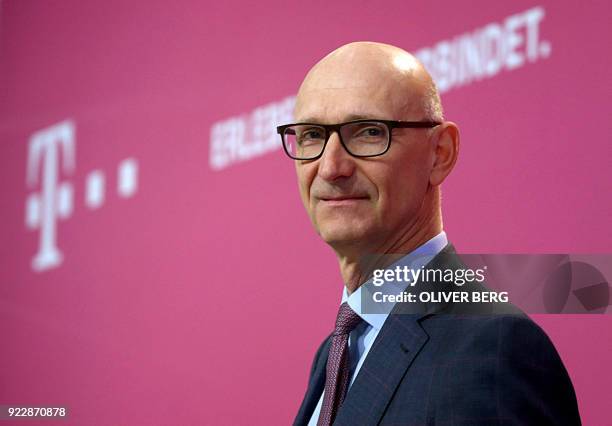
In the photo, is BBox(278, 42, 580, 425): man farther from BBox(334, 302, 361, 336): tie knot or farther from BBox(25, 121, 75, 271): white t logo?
BBox(25, 121, 75, 271): white t logo

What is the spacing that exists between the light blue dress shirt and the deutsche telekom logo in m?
2.06

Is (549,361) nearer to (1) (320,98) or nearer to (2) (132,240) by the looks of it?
(1) (320,98)

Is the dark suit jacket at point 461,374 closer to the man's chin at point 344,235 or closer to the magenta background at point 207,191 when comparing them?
the man's chin at point 344,235

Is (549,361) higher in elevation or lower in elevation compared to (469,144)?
lower

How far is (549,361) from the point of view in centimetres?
119

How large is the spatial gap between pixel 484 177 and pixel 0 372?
200 centimetres

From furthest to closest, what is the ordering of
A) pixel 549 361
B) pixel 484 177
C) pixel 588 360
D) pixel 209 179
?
pixel 209 179, pixel 484 177, pixel 588 360, pixel 549 361

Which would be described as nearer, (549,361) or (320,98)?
(549,361)

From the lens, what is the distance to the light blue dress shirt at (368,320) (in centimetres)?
139

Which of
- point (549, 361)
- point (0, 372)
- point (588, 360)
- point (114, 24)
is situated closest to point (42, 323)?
point (0, 372)

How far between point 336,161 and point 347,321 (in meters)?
0.27

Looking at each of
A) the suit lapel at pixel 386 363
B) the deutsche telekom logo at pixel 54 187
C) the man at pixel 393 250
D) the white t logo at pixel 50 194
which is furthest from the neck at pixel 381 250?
the white t logo at pixel 50 194

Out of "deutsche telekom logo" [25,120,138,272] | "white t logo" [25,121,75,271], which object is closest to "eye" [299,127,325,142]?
"deutsche telekom logo" [25,120,138,272]

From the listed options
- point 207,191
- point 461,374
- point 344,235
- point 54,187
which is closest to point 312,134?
point 344,235
